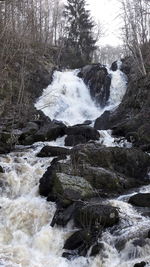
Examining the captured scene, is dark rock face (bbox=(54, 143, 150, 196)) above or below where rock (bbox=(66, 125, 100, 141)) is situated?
below

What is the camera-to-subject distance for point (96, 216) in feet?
26.5

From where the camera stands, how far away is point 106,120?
18891mm

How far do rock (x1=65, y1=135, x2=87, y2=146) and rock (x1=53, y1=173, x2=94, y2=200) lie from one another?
4558 mm

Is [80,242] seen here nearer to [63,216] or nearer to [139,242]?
[63,216]

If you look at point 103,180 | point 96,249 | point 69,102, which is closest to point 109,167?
point 103,180

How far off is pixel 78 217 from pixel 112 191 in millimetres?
2509

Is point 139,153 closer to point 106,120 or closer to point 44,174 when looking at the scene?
point 44,174

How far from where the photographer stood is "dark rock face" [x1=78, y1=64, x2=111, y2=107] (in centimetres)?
2248

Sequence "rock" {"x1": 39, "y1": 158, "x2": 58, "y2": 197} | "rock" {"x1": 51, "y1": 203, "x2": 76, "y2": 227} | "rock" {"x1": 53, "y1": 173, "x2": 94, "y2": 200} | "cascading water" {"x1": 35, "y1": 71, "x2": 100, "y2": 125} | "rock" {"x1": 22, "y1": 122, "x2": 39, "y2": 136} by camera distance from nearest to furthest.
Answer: "rock" {"x1": 51, "y1": 203, "x2": 76, "y2": 227}
"rock" {"x1": 53, "y1": 173, "x2": 94, "y2": 200}
"rock" {"x1": 39, "y1": 158, "x2": 58, "y2": 197}
"rock" {"x1": 22, "y1": 122, "x2": 39, "y2": 136}
"cascading water" {"x1": 35, "y1": 71, "x2": 100, "y2": 125}

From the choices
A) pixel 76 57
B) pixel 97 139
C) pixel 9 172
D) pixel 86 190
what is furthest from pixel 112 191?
pixel 76 57

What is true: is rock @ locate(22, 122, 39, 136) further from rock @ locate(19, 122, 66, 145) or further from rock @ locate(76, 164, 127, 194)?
rock @ locate(76, 164, 127, 194)

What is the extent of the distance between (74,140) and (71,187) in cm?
529

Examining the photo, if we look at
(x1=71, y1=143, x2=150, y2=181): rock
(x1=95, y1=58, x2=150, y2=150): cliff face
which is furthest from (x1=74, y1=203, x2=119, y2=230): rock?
(x1=95, y1=58, x2=150, y2=150): cliff face

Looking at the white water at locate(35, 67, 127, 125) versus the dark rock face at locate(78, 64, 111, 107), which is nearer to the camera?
the white water at locate(35, 67, 127, 125)
